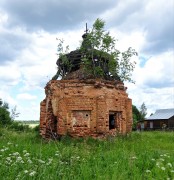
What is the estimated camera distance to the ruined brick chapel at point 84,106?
15.4m

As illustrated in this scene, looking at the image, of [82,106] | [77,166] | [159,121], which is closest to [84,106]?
[82,106]

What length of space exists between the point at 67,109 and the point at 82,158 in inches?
260

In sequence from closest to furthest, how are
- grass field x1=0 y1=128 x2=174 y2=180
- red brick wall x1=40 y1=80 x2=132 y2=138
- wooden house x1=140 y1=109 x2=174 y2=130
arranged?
grass field x1=0 y1=128 x2=174 y2=180 → red brick wall x1=40 y1=80 x2=132 y2=138 → wooden house x1=140 y1=109 x2=174 y2=130

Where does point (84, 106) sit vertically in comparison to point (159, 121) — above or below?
below

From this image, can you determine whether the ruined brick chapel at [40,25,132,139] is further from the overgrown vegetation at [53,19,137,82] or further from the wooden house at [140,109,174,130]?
the wooden house at [140,109,174,130]

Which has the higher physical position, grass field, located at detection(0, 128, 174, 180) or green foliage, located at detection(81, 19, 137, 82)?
green foliage, located at detection(81, 19, 137, 82)

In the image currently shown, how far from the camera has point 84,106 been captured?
1536 cm

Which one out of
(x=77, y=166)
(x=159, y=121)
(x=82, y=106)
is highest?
(x=159, y=121)

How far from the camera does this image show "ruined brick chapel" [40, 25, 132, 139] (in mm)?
15352

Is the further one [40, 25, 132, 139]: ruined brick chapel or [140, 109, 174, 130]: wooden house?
[140, 109, 174, 130]: wooden house

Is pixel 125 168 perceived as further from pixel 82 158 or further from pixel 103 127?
pixel 103 127

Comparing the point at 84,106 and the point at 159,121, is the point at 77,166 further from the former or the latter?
the point at 159,121

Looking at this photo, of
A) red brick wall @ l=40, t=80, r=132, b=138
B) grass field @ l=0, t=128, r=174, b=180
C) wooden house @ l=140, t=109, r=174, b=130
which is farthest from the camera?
wooden house @ l=140, t=109, r=174, b=130

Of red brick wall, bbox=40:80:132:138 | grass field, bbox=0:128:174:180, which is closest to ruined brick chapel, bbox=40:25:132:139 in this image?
red brick wall, bbox=40:80:132:138
